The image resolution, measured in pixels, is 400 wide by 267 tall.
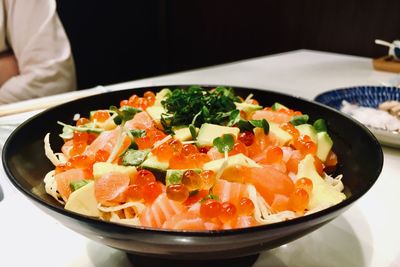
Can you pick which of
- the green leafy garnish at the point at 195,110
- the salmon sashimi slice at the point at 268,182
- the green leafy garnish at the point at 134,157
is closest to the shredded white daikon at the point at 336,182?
the salmon sashimi slice at the point at 268,182

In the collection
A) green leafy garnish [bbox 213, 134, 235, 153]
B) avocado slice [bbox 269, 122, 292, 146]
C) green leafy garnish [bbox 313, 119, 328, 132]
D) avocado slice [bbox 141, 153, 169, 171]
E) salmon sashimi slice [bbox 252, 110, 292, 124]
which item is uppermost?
green leafy garnish [bbox 213, 134, 235, 153]

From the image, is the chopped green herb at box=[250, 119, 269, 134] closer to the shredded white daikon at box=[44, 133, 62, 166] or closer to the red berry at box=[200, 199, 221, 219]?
the red berry at box=[200, 199, 221, 219]

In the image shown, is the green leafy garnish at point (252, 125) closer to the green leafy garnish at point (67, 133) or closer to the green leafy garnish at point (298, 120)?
the green leafy garnish at point (298, 120)

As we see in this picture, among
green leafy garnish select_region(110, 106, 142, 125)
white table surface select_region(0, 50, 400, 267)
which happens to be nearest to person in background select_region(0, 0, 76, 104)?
white table surface select_region(0, 50, 400, 267)

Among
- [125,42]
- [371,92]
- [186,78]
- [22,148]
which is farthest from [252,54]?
[22,148]

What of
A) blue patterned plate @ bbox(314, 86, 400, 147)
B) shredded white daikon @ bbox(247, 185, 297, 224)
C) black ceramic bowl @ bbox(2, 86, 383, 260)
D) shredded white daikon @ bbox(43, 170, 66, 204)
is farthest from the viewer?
blue patterned plate @ bbox(314, 86, 400, 147)

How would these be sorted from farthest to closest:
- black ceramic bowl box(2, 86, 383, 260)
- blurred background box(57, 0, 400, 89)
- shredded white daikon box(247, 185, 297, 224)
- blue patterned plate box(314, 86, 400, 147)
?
blurred background box(57, 0, 400, 89) < blue patterned plate box(314, 86, 400, 147) < shredded white daikon box(247, 185, 297, 224) < black ceramic bowl box(2, 86, 383, 260)

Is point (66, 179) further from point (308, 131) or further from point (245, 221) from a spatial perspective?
point (308, 131)

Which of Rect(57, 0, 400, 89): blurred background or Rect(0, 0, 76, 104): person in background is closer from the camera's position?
Rect(0, 0, 76, 104): person in background
